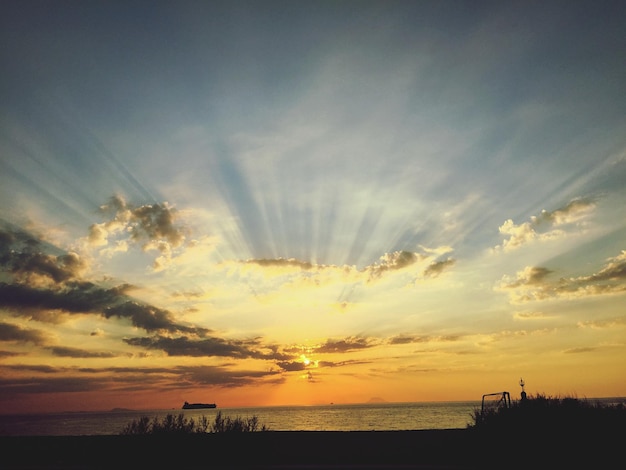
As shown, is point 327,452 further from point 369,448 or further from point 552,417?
point 552,417

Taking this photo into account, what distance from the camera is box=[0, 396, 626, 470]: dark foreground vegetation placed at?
1255 cm

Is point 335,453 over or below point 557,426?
below

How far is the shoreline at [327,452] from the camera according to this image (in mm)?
12508

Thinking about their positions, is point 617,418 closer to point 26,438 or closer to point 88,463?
point 88,463

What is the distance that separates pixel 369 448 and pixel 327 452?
196 centimetres

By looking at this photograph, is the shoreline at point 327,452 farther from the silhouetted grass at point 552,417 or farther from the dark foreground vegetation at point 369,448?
the silhouetted grass at point 552,417

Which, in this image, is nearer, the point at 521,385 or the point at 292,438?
the point at 292,438

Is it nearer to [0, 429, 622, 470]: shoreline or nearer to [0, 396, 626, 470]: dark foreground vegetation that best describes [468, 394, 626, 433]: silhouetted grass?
[0, 396, 626, 470]: dark foreground vegetation

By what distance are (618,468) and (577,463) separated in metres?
1.12

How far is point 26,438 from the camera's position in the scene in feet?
76.1

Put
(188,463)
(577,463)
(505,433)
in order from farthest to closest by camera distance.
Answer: (505,433) < (188,463) < (577,463)

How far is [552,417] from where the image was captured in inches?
716

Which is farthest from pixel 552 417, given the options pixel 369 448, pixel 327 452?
pixel 327 452

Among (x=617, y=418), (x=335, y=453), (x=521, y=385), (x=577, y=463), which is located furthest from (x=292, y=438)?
(x=521, y=385)
